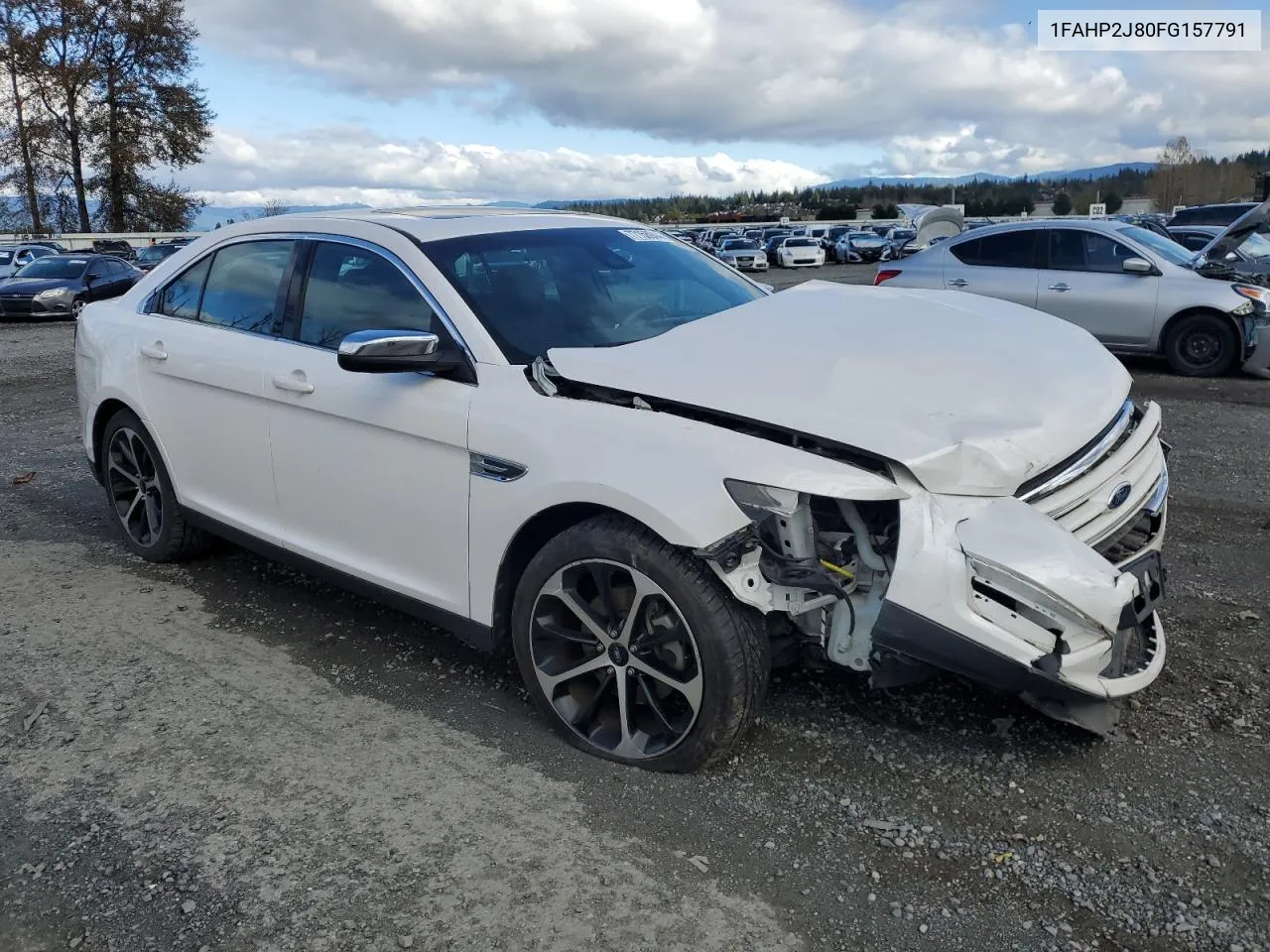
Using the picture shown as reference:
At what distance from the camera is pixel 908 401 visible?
2895 mm

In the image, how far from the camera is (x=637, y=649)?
3016mm

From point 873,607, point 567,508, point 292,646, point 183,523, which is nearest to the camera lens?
point 873,607

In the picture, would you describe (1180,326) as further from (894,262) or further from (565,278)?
(565,278)

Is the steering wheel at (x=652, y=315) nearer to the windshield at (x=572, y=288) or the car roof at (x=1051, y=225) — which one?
the windshield at (x=572, y=288)

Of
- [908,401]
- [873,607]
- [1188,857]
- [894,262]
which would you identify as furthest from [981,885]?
[894,262]

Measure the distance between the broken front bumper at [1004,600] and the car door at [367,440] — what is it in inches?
58.1

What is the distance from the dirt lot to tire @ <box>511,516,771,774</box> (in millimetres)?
132

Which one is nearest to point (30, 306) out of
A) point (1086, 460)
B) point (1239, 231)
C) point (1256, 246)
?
point (1239, 231)

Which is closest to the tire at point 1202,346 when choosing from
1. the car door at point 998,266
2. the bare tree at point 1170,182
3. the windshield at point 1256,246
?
the car door at point 998,266

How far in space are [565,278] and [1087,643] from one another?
221 centimetres

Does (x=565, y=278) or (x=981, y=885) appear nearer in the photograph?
(x=981, y=885)

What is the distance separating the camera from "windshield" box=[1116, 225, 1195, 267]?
1025cm

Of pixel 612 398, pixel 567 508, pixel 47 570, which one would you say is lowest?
pixel 47 570

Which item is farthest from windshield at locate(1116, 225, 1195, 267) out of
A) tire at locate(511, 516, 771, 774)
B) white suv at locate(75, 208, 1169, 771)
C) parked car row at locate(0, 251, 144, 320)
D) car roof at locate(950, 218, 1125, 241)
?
parked car row at locate(0, 251, 144, 320)
